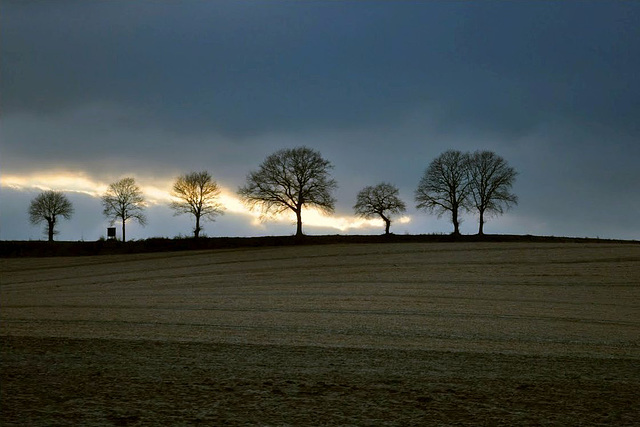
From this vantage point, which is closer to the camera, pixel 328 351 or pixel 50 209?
pixel 328 351

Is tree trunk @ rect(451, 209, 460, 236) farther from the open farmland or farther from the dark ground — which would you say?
the dark ground

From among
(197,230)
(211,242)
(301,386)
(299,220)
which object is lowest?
(301,386)

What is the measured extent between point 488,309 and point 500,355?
10420 millimetres

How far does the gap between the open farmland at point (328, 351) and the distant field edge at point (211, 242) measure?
27.1 m

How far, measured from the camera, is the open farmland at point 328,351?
9.21m

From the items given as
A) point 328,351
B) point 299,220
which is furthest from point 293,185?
point 328,351

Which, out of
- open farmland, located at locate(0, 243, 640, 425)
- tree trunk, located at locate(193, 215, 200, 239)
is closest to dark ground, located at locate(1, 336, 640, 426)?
open farmland, located at locate(0, 243, 640, 425)

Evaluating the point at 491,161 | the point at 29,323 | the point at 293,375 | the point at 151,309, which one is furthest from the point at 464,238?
the point at 293,375

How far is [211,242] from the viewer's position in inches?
2633

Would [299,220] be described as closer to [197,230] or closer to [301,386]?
[197,230]

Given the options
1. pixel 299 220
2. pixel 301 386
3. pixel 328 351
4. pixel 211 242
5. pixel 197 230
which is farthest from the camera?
pixel 197 230

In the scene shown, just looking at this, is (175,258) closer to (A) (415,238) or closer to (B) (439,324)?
(A) (415,238)

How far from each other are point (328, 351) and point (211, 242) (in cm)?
5385

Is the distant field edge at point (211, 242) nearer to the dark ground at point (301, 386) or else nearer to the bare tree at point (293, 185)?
the bare tree at point (293, 185)
